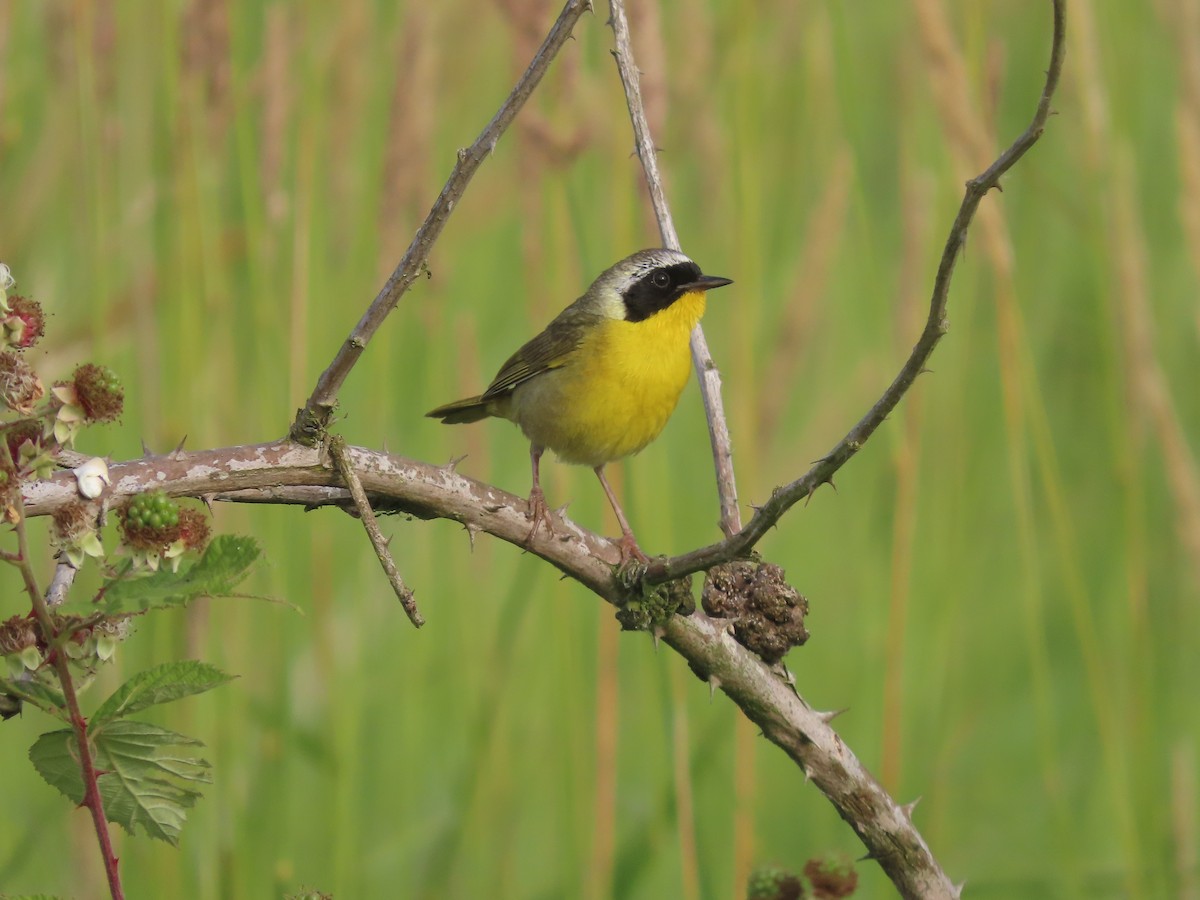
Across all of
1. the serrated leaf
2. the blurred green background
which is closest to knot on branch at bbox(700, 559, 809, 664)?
the serrated leaf

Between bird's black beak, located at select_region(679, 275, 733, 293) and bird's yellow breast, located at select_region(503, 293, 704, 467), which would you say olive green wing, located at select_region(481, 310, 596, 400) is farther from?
bird's black beak, located at select_region(679, 275, 733, 293)

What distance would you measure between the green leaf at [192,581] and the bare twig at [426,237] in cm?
36

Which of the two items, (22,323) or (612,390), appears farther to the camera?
(612,390)

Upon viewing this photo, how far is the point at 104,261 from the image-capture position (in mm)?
3375

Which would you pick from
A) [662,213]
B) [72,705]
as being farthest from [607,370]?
[72,705]

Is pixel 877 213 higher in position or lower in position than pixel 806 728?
higher

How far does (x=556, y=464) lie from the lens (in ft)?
12.9

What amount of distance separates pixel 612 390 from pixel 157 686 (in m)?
2.33

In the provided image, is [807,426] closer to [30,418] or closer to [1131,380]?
[1131,380]

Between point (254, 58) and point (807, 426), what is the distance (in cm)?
262

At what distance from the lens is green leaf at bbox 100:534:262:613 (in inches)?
46.0

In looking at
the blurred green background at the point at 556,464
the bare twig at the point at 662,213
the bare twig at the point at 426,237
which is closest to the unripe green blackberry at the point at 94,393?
the bare twig at the point at 426,237

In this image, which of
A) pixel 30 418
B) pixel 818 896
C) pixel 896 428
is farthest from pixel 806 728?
pixel 896 428

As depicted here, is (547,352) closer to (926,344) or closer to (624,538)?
(624,538)
